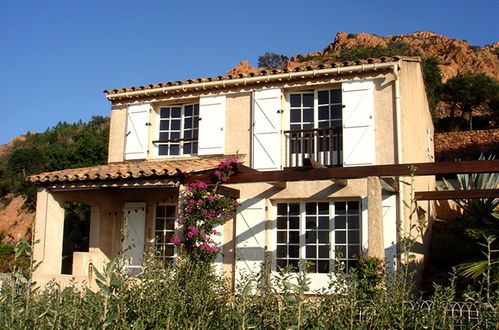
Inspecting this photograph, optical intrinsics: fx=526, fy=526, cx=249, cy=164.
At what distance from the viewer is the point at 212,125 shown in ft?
39.8

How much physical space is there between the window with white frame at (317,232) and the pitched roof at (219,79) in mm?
2867

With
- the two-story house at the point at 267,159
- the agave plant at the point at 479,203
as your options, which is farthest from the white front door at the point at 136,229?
the agave plant at the point at 479,203

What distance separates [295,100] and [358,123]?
1.71m

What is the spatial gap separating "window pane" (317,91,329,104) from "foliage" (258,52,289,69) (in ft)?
108

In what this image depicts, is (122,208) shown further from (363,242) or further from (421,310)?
(421,310)

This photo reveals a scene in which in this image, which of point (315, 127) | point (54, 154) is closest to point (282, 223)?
point (315, 127)

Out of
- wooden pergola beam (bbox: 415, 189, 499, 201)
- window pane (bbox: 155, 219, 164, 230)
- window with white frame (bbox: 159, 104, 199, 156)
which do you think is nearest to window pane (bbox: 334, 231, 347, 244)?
wooden pergola beam (bbox: 415, 189, 499, 201)

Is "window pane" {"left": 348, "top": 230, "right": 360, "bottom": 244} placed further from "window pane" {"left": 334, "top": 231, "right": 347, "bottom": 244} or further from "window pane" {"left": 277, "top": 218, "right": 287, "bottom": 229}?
"window pane" {"left": 277, "top": 218, "right": 287, "bottom": 229}

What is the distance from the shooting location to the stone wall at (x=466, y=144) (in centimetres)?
2197

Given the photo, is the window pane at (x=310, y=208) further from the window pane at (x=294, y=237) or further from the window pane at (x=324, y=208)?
the window pane at (x=294, y=237)

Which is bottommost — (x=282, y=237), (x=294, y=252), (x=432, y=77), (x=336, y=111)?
(x=294, y=252)

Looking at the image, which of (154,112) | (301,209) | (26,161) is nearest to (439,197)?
(301,209)

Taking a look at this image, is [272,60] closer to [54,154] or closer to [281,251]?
[54,154]

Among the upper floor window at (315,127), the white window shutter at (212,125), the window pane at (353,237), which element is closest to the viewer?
the window pane at (353,237)
